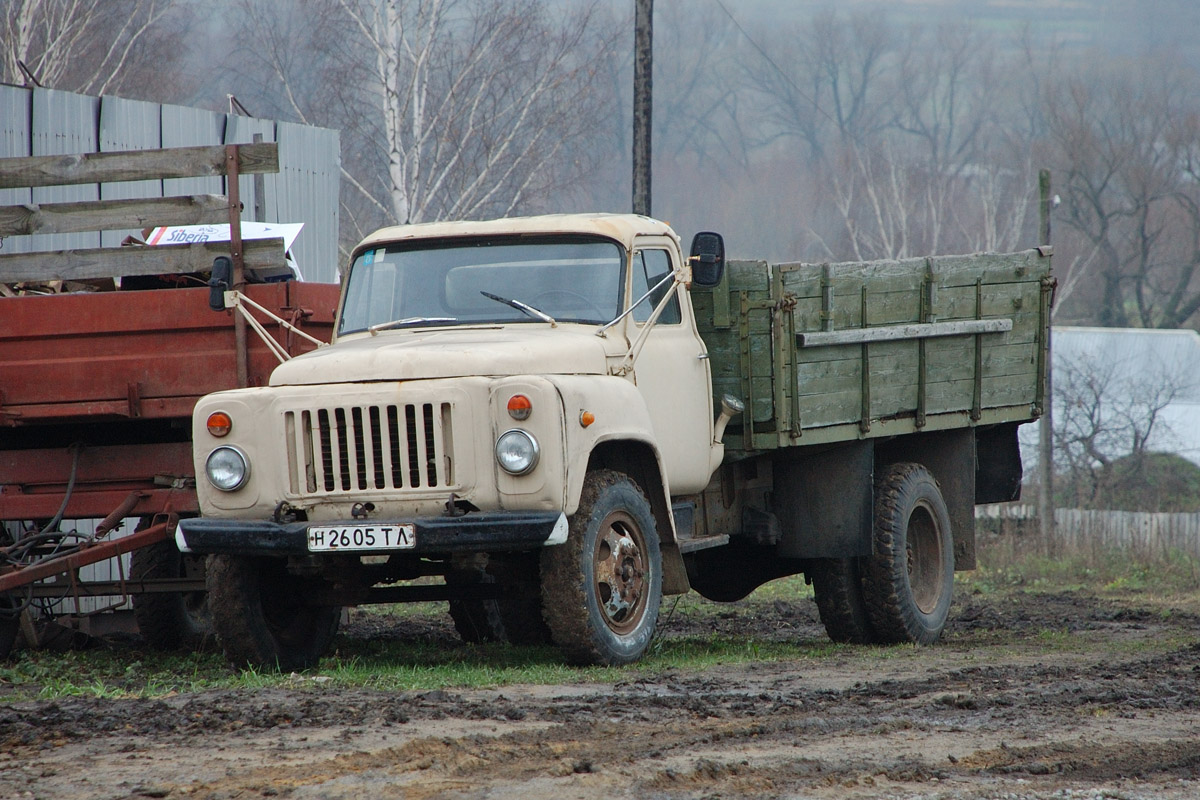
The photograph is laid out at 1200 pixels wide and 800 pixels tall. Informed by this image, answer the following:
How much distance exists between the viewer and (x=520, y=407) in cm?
696

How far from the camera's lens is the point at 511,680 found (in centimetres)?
707

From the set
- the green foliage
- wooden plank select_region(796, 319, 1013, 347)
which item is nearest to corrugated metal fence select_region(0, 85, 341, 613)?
wooden plank select_region(796, 319, 1013, 347)

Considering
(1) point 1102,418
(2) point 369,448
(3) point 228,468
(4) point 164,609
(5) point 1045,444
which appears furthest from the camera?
(1) point 1102,418

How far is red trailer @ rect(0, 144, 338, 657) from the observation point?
818 centimetres

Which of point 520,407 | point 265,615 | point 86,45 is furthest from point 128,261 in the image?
point 86,45

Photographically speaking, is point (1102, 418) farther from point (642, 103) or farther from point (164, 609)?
point (164, 609)

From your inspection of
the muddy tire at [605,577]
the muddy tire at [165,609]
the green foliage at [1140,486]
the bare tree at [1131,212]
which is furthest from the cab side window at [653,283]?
the bare tree at [1131,212]

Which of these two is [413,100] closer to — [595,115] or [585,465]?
[595,115]

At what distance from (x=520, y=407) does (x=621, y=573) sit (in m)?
1.13

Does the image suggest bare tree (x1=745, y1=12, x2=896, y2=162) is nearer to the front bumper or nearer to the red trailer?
the red trailer

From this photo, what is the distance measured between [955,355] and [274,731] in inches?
237

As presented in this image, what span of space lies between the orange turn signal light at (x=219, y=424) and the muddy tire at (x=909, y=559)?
14.2 ft

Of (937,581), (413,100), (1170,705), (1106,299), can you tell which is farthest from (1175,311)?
(1170,705)

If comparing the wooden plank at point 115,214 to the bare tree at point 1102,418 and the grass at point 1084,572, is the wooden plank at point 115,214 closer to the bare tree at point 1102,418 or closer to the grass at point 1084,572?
the grass at point 1084,572
